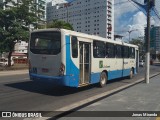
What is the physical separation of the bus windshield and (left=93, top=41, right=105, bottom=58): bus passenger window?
2.96 m

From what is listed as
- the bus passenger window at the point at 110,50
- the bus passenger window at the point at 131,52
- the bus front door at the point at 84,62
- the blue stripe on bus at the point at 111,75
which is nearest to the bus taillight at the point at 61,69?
the bus front door at the point at 84,62

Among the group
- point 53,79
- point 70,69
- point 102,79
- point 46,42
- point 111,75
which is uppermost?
point 46,42

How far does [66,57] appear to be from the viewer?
1323 cm

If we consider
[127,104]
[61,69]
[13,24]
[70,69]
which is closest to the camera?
[127,104]

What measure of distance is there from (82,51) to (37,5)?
109 feet

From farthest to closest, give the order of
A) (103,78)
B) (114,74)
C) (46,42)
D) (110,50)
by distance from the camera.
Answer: (114,74) < (110,50) < (103,78) < (46,42)

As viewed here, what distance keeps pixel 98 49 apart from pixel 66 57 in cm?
369

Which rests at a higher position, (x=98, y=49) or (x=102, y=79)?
(x=98, y=49)

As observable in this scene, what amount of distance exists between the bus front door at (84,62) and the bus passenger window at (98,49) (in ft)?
2.63

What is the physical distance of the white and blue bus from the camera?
13.3 metres

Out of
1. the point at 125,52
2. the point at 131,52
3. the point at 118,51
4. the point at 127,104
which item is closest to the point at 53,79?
the point at 127,104

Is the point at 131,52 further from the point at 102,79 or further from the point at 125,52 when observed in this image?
A: the point at 102,79

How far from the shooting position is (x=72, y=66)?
13500 millimetres

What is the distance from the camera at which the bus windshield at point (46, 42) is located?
1352cm
